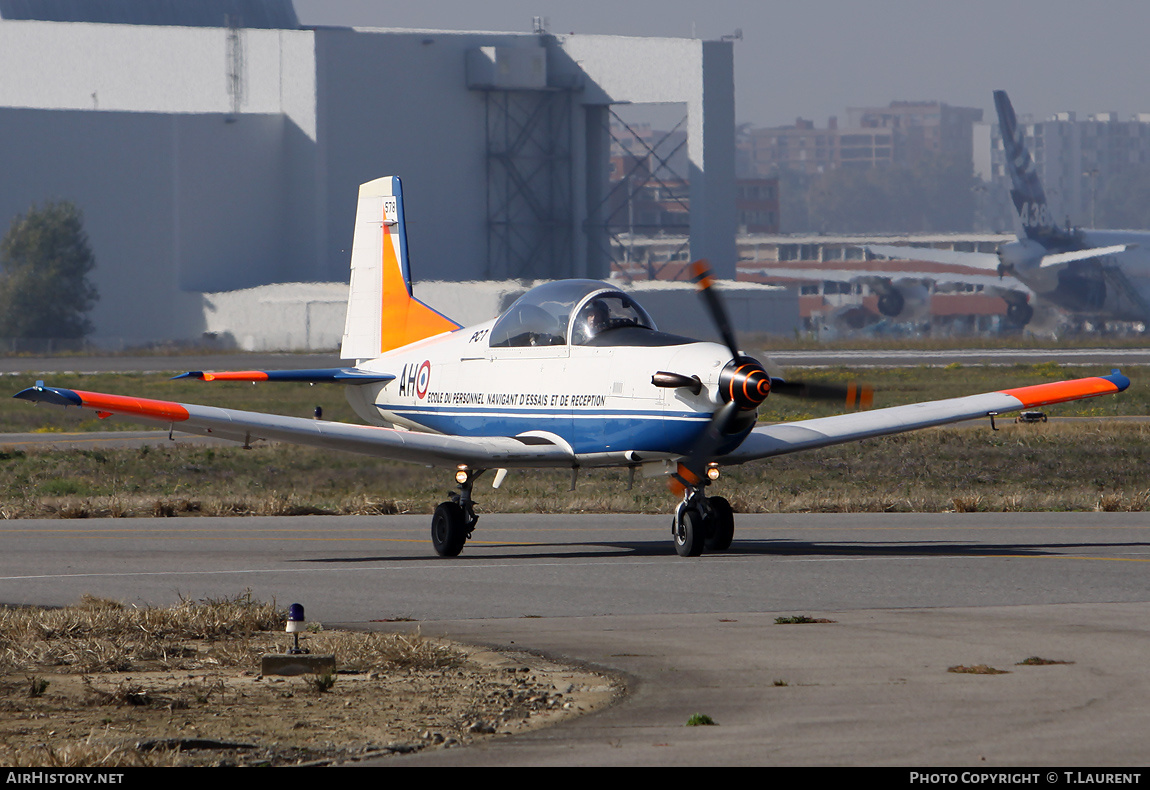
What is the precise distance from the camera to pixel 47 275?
273ft

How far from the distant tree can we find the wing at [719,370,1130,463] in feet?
239

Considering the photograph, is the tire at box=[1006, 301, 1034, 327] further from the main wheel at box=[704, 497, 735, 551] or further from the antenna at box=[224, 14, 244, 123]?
the main wheel at box=[704, 497, 735, 551]

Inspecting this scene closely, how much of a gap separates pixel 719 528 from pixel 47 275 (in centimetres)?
7491

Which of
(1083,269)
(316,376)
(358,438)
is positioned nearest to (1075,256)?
(1083,269)

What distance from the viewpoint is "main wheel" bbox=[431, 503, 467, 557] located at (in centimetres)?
1567

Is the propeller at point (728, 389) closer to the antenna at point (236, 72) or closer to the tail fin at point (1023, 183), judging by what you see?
the antenna at point (236, 72)

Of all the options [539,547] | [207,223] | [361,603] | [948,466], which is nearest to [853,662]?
[361,603]

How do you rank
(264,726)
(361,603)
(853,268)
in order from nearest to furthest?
(264,726), (361,603), (853,268)

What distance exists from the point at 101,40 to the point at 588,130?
29186 mm

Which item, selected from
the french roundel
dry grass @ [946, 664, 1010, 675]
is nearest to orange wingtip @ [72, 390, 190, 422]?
the french roundel

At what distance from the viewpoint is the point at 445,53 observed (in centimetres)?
8894

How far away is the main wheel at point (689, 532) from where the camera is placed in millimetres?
14867

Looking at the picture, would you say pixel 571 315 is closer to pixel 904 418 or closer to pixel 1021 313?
pixel 904 418
